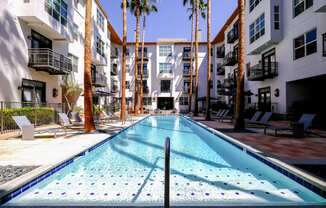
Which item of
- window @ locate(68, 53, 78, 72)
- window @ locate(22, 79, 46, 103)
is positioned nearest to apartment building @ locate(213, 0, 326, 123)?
window @ locate(68, 53, 78, 72)

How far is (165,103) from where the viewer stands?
4453cm

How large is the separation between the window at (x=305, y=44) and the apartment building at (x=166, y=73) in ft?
86.1

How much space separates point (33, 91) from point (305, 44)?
2057cm

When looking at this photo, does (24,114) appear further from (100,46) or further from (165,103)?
(165,103)

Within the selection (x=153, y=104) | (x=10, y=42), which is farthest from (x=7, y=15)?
(x=153, y=104)

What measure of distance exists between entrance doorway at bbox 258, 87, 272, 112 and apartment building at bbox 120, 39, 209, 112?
2002cm

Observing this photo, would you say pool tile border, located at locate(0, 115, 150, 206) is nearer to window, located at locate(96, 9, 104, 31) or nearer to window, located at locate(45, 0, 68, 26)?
window, located at locate(45, 0, 68, 26)

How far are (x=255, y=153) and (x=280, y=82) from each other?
1561 cm

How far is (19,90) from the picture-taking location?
47.9 feet

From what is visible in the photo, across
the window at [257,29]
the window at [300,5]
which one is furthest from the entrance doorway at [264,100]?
the window at [300,5]

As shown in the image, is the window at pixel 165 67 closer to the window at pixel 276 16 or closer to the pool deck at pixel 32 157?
the window at pixel 276 16

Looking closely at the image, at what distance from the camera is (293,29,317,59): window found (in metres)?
15.0

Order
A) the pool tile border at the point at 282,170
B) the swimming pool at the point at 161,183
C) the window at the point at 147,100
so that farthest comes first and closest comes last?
the window at the point at 147,100 < the pool tile border at the point at 282,170 < the swimming pool at the point at 161,183

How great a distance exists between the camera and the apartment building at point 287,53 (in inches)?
581
